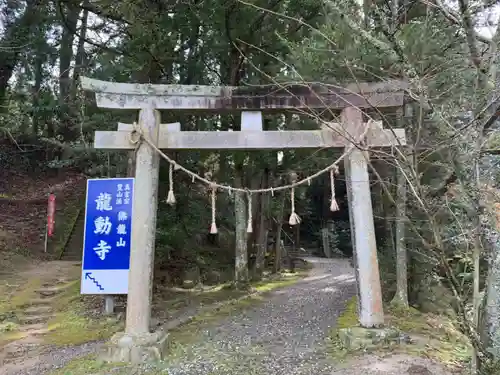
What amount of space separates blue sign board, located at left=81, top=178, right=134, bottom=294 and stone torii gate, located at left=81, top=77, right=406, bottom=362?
3.52ft

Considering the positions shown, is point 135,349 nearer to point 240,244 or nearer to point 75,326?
point 75,326

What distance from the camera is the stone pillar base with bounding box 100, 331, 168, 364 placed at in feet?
14.5

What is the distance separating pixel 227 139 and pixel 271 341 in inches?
111

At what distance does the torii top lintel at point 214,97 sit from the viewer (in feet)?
16.1

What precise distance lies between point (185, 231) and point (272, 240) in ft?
27.7

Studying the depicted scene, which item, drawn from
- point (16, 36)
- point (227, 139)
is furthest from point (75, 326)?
point (16, 36)

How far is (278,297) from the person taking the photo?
29.5 feet

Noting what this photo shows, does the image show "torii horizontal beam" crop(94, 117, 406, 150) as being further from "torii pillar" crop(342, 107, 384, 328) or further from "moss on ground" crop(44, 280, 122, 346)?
"moss on ground" crop(44, 280, 122, 346)

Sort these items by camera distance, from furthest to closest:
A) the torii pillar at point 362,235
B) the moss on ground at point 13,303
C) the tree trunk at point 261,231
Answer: the tree trunk at point 261,231 < the moss on ground at point 13,303 < the torii pillar at point 362,235

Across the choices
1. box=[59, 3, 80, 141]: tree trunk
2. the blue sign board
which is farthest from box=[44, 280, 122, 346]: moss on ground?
box=[59, 3, 80, 141]: tree trunk

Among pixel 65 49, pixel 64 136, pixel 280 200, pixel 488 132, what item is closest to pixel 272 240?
pixel 280 200

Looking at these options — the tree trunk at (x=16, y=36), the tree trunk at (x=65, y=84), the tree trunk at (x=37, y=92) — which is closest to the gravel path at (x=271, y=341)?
the tree trunk at (x=65, y=84)

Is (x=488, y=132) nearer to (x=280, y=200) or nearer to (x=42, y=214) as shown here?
(x=280, y=200)

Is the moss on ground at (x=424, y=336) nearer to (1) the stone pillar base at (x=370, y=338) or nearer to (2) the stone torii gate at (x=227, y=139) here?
(1) the stone pillar base at (x=370, y=338)
